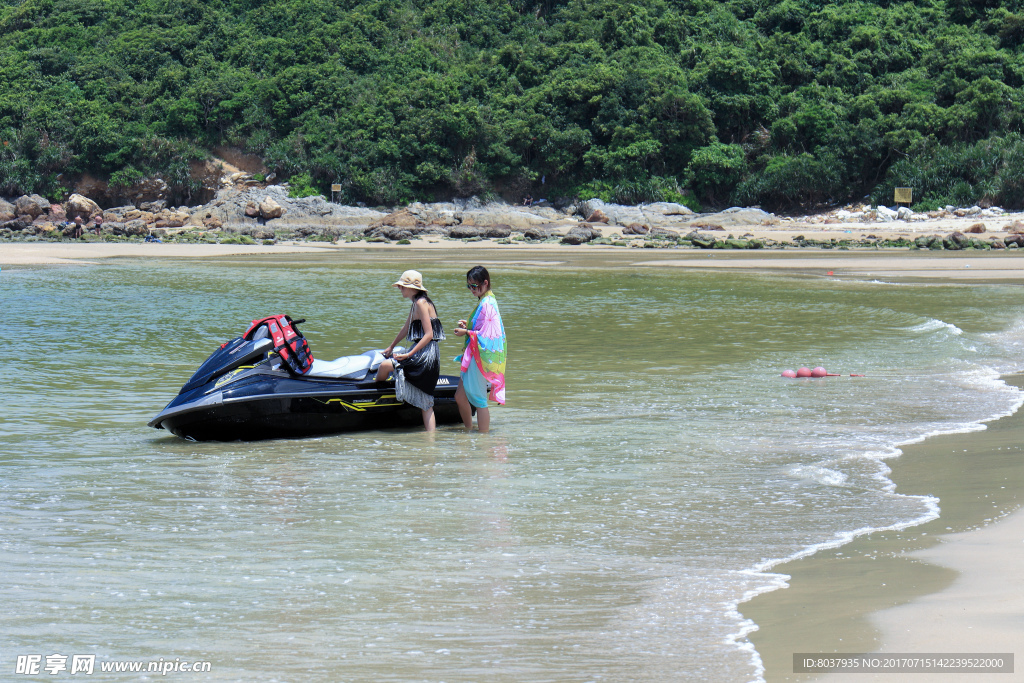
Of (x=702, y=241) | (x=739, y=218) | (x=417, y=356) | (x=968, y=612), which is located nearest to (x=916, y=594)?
(x=968, y=612)

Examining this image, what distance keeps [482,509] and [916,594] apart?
2614mm

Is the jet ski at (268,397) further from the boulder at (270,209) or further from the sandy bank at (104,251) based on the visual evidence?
the boulder at (270,209)

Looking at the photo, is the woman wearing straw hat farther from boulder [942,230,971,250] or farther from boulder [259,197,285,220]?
boulder [259,197,285,220]

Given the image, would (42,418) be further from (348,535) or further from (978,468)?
(978,468)

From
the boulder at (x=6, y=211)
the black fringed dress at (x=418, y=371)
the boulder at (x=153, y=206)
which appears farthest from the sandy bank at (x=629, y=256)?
the black fringed dress at (x=418, y=371)

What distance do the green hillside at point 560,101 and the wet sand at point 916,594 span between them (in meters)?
48.6

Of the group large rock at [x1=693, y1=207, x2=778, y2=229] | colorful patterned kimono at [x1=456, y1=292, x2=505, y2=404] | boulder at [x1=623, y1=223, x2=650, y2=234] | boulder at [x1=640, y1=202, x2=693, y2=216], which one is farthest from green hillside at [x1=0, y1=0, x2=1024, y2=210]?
colorful patterned kimono at [x1=456, y1=292, x2=505, y2=404]

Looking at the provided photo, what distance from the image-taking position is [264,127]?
65812 millimetres

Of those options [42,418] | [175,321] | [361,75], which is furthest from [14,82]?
[42,418]

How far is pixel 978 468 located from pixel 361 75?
67028 millimetres

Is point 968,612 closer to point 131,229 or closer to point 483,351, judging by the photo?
point 483,351

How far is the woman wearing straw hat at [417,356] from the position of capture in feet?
26.4

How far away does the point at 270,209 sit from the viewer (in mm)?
55219

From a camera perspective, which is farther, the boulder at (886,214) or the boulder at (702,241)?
the boulder at (886,214)
